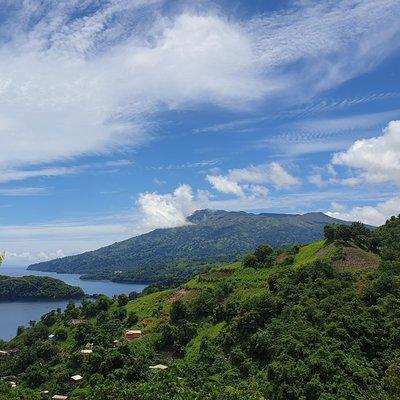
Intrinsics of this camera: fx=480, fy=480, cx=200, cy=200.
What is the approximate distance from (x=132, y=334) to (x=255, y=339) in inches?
983

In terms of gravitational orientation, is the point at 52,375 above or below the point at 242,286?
below

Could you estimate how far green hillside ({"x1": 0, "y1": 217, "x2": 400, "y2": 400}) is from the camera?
42.5 meters

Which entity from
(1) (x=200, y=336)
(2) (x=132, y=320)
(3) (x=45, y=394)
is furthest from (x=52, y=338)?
(1) (x=200, y=336)

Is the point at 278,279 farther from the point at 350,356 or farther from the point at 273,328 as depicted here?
the point at 350,356

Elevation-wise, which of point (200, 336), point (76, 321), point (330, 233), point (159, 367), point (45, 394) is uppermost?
point (330, 233)

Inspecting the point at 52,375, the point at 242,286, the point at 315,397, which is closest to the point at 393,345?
the point at 315,397

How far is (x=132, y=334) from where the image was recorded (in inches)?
2840

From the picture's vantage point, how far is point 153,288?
107m

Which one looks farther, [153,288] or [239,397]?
[153,288]

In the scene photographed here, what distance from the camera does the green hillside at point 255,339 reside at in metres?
42.5

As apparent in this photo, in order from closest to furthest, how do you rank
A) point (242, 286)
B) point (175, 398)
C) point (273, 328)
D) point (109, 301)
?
point (175, 398), point (273, 328), point (242, 286), point (109, 301)

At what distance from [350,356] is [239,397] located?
44.3 feet

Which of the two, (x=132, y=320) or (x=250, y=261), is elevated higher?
(x=250, y=261)

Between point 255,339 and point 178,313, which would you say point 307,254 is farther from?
point 255,339
